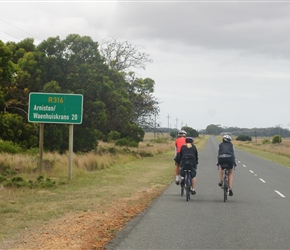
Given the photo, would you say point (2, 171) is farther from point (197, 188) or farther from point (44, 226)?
point (44, 226)

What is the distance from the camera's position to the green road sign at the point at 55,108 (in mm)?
18922

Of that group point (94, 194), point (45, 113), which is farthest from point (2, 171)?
point (94, 194)

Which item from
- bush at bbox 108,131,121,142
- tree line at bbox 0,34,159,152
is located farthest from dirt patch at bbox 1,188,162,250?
bush at bbox 108,131,121,142

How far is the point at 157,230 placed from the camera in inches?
355

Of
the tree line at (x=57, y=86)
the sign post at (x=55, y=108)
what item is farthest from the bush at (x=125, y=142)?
the sign post at (x=55, y=108)

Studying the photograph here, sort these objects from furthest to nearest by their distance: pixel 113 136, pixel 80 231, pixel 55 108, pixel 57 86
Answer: pixel 113 136, pixel 57 86, pixel 55 108, pixel 80 231

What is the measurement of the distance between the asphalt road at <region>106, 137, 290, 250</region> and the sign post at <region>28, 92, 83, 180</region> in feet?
18.4

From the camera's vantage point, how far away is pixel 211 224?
32.0ft

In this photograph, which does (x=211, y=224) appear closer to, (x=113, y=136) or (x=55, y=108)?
(x=55, y=108)

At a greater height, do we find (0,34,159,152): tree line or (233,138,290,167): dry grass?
(0,34,159,152): tree line

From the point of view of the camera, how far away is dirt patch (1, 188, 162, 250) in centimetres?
761

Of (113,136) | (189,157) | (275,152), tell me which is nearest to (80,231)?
(189,157)

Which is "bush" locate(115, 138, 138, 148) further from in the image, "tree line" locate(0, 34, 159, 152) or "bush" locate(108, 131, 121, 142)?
"tree line" locate(0, 34, 159, 152)

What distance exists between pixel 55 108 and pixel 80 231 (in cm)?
1088
